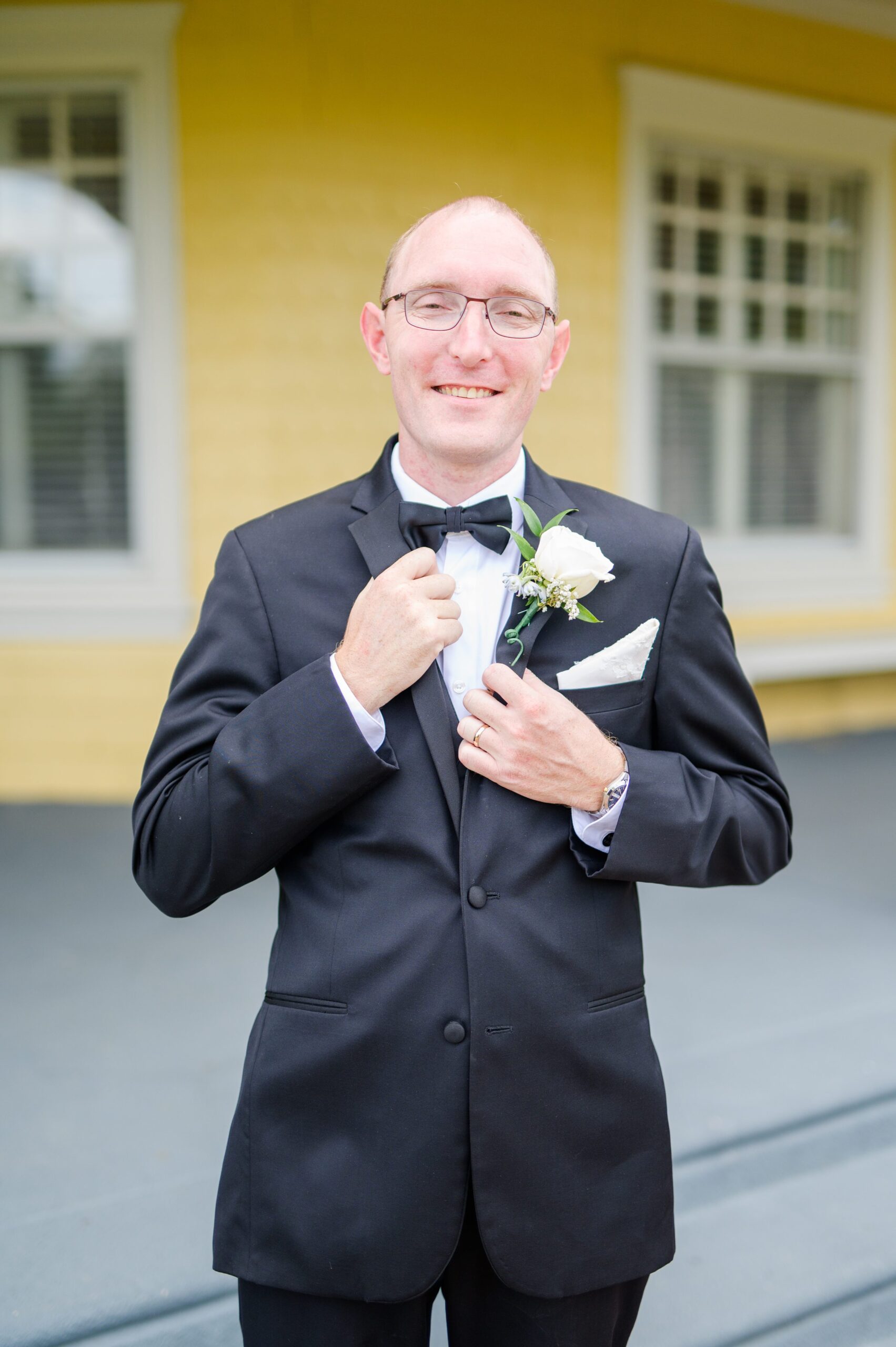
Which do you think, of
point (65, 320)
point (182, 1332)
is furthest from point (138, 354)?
point (182, 1332)

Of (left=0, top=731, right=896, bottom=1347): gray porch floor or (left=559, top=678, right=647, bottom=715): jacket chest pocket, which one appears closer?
(left=559, top=678, right=647, bottom=715): jacket chest pocket

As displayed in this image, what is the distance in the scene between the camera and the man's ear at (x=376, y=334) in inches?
58.1

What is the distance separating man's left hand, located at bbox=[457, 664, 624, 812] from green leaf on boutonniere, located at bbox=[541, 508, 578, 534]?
19 cm

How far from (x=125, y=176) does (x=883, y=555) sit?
4836mm

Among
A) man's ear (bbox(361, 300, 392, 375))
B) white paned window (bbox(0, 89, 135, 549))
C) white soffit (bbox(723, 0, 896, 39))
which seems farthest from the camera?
white soffit (bbox(723, 0, 896, 39))

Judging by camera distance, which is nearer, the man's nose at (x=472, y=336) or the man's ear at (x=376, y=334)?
the man's nose at (x=472, y=336)

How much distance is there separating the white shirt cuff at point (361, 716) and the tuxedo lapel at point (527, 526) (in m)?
0.18

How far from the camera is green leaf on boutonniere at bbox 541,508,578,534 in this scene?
1369mm

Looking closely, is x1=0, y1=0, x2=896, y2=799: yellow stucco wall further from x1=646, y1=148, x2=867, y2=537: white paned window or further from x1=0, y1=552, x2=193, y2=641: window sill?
x1=646, y1=148, x2=867, y2=537: white paned window

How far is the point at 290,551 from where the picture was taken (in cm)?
143

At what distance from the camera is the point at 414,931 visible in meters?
1.32

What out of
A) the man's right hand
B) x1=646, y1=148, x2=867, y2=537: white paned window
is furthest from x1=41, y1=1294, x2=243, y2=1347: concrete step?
x1=646, y1=148, x2=867, y2=537: white paned window

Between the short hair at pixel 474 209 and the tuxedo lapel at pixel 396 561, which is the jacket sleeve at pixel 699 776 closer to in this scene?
the tuxedo lapel at pixel 396 561

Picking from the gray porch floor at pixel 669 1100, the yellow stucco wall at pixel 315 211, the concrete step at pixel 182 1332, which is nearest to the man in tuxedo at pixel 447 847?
the concrete step at pixel 182 1332
